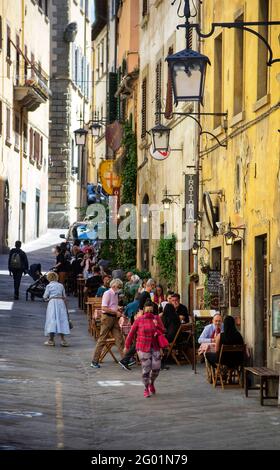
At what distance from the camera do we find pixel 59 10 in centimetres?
7619

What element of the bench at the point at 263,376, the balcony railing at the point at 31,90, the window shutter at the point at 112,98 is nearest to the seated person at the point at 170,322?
the bench at the point at 263,376

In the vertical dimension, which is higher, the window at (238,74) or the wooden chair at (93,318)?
the window at (238,74)

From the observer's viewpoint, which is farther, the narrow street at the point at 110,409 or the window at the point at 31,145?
the window at the point at 31,145

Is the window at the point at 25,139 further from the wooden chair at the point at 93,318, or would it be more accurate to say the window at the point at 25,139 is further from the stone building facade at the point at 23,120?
the wooden chair at the point at 93,318

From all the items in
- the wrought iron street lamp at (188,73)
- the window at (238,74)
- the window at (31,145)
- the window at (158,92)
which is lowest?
the wrought iron street lamp at (188,73)

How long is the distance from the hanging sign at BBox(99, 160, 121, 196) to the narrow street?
16.7 meters

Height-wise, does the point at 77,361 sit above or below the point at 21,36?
below

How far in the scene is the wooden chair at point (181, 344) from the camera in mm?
26703

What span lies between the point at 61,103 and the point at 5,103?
19.0 metres

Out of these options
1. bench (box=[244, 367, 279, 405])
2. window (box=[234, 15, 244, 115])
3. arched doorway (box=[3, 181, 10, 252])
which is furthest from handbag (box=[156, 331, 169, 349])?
arched doorway (box=[3, 181, 10, 252])

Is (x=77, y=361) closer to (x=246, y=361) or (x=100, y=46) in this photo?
(x=246, y=361)

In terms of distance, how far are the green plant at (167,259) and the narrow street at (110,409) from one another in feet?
15.8

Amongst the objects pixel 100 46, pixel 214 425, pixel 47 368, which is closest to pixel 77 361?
pixel 47 368

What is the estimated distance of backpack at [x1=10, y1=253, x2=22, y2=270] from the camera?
132 ft
